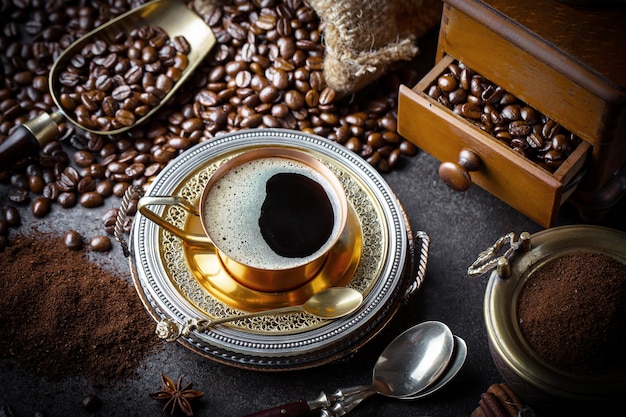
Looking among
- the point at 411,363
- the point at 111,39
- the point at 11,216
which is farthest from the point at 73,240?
the point at 411,363

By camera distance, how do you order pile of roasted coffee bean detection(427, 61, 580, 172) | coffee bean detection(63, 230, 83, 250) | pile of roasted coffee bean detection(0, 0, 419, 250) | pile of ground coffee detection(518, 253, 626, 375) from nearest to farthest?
pile of ground coffee detection(518, 253, 626, 375) < pile of roasted coffee bean detection(427, 61, 580, 172) < coffee bean detection(63, 230, 83, 250) < pile of roasted coffee bean detection(0, 0, 419, 250)

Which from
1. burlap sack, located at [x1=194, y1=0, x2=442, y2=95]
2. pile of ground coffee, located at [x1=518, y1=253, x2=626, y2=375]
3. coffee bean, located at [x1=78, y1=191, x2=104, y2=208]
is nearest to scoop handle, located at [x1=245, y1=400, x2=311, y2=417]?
pile of ground coffee, located at [x1=518, y1=253, x2=626, y2=375]

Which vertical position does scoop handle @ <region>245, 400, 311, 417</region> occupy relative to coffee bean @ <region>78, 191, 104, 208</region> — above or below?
below

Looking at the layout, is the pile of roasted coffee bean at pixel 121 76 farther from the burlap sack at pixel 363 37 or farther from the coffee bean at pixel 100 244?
the burlap sack at pixel 363 37

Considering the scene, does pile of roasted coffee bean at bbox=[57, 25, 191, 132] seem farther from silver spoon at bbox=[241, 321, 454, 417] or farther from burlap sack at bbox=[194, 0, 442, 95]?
silver spoon at bbox=[241, 321, 454, 417]

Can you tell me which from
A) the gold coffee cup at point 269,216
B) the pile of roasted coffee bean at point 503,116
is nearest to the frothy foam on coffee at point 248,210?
the gold coffee cup at point 269,216
